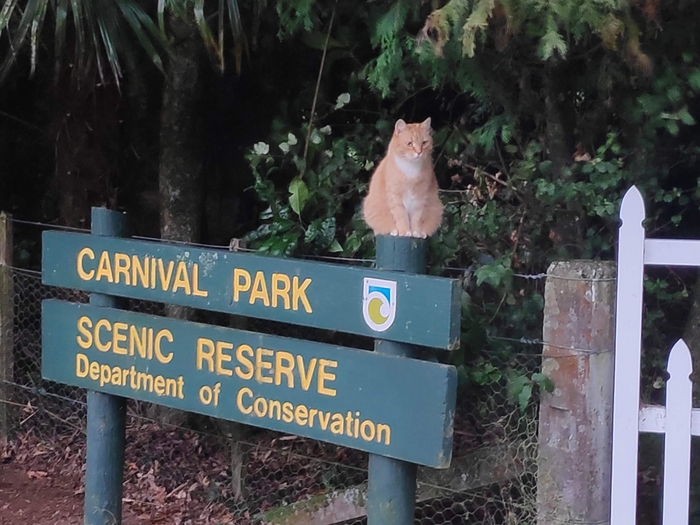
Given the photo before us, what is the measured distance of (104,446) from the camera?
320 centimetres

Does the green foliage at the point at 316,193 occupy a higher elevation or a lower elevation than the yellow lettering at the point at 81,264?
higher

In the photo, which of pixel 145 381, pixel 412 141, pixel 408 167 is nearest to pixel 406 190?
pixel 408 167

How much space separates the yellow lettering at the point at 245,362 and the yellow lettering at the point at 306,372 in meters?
0.20

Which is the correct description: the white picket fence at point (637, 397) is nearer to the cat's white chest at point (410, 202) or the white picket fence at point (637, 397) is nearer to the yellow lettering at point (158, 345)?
the cat's white chest at point (410, 202)

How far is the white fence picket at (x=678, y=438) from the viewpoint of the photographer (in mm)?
2102

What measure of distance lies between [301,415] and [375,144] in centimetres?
225

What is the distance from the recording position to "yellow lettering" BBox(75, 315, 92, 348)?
3084 mm

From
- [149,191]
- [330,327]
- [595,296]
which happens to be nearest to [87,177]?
[149,191]

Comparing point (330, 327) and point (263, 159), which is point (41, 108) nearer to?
point (263, 159)

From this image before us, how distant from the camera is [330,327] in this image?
8.23 ft

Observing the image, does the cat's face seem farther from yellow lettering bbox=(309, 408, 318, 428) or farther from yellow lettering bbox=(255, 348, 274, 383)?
yellow lettering bbox=(309, 408, 318, 428)

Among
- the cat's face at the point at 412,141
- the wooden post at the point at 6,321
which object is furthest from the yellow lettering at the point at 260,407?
the wooden post at the point at 6,321

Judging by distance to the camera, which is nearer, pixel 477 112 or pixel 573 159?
pixel 573 159

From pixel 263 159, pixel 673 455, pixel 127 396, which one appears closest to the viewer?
pixel 673 455
